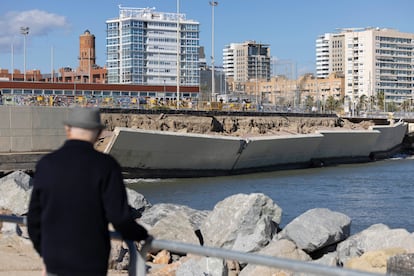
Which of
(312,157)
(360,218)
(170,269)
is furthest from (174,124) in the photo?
(170,269)

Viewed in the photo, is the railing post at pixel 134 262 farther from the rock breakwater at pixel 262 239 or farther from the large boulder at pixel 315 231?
the large boulder at pixel 315 231

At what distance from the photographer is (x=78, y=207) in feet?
13.2

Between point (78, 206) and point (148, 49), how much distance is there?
15403 cm

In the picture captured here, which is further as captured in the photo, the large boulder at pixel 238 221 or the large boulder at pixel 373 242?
the large boulder at pixel 238 221

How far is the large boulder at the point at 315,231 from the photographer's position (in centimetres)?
1277

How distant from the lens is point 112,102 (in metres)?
50.1

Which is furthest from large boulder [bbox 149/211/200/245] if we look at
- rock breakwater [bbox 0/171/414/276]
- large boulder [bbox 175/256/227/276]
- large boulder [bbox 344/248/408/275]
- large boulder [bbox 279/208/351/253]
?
large boulder [bbox 344/248/408/275]

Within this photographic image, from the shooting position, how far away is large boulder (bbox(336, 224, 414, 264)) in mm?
11960

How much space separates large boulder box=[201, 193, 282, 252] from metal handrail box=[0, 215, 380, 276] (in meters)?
8.49

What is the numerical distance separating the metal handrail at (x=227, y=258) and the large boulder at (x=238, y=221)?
8488mm

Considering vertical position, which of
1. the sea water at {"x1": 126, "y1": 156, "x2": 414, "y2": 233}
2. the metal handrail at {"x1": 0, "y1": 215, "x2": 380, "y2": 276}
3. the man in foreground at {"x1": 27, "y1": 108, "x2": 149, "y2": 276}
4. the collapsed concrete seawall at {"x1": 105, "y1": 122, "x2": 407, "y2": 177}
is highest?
the man in foreground at {"x1": 27, "y1": 108, "x2": 149, "y2": 276}

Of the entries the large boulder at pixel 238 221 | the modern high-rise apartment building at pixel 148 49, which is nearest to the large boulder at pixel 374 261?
the large boulder at pixel 238 221

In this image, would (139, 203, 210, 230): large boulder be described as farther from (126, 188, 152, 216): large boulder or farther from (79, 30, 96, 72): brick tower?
(79, 30, 96, 72): brick tower

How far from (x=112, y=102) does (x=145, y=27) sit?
104 metres
